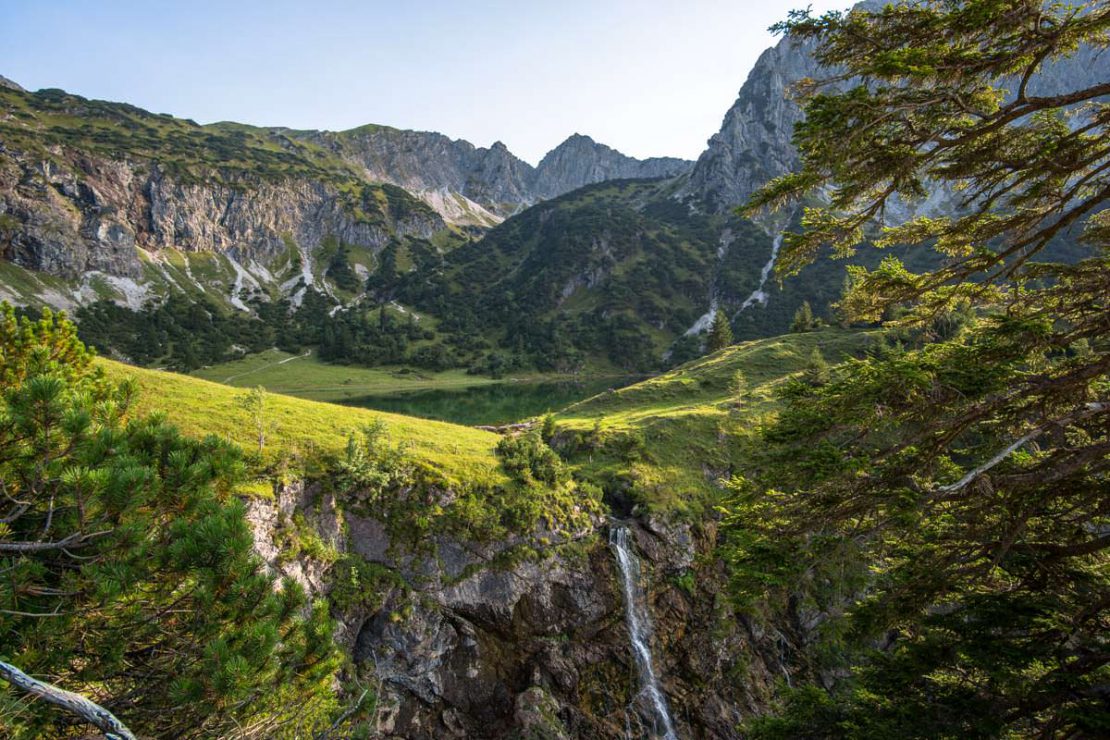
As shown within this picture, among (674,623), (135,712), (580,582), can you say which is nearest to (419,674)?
(580,582)

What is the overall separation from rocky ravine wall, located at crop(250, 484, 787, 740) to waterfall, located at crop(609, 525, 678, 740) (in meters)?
0.40

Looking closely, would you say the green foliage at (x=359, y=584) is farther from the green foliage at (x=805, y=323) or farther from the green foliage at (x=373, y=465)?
the green foliage at (x=805, y=323)

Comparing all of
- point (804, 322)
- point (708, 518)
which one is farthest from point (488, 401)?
point (708, 518)

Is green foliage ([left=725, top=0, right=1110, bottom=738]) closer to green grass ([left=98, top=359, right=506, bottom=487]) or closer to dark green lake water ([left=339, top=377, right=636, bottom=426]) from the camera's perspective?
green grass ([left=98, top=359, right=506, bottom=487])

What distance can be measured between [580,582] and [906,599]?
1408 centimetres

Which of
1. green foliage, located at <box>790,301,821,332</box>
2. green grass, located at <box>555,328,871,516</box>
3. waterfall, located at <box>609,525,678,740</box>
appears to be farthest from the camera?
green foliage, located at <box>790,301,821,332</box>

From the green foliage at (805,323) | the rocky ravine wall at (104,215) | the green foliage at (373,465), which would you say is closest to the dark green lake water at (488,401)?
the green foliage at (805,323)

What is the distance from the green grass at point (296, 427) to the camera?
18.3 m

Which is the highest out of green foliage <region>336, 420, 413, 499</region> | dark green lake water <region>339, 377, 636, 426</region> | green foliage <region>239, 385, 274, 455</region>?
green foliage <region>239, 385, 274, 455</region>

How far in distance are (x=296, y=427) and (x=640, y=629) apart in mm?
17856

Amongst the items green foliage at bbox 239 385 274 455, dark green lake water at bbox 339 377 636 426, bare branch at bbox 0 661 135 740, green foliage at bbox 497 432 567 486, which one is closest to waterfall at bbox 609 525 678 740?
green foliage at bbox 497 432 567 486

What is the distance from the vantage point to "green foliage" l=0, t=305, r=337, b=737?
4.79m

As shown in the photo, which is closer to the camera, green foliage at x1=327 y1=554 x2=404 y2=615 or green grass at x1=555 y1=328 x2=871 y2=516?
green foliage at x1=327 y1=554 x2=404 y2=615

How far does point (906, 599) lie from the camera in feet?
27.2
